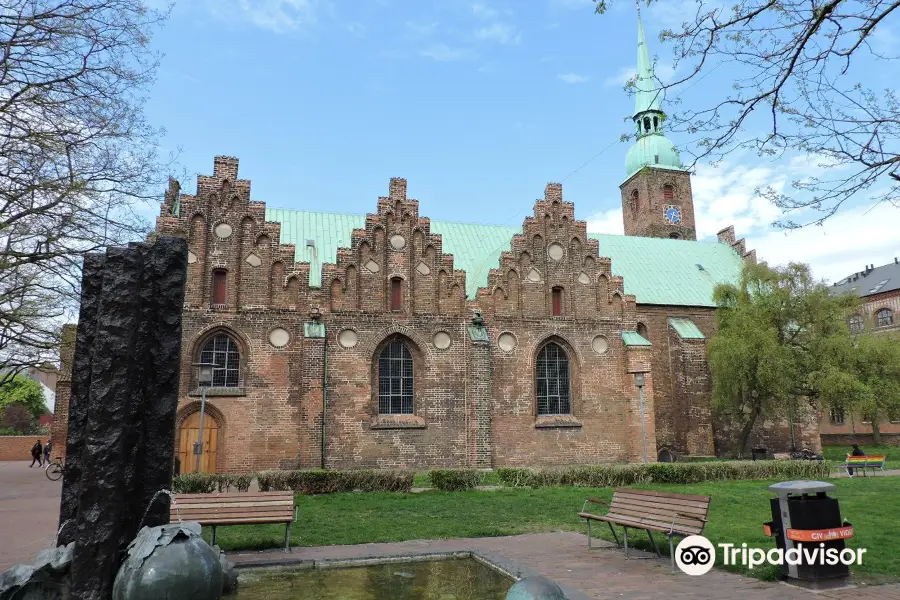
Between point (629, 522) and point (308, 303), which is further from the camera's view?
point (308, 303)

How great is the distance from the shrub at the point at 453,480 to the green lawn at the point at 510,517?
0.57 m

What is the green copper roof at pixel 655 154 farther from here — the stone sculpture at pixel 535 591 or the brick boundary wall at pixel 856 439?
the stone sculpture at pixel 535 591

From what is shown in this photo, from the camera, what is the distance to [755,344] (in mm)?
27656

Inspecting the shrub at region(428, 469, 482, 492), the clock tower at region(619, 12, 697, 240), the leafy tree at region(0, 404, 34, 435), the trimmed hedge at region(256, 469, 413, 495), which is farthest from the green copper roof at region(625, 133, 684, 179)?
the leafy tree at region(0, 404, 34, 435)

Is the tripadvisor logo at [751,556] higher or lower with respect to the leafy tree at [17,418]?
lower

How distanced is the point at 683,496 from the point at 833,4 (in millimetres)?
6265

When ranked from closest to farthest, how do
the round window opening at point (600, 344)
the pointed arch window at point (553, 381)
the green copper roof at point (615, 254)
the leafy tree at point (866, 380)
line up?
the pointed arch window at point (553, 381) → the leafy tree at point (866, 380) → the round window opening at point (600, 344) → the green copper roof at point (615, 254)

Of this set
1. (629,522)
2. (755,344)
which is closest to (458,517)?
(629,522)

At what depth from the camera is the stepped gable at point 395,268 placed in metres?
24.5

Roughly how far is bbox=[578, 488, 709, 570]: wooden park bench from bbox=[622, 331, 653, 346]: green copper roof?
17540 mm

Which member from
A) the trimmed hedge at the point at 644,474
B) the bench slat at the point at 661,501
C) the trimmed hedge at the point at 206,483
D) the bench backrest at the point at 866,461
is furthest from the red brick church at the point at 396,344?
the bench slat at the point at 661,501

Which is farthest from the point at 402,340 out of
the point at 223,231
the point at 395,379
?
the point at 223,231

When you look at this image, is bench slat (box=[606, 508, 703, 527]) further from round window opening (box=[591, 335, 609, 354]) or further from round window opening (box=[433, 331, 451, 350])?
round window opening (box=[591, 335, 609, 354])

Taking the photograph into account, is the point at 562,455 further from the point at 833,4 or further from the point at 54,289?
the point at 833,4
